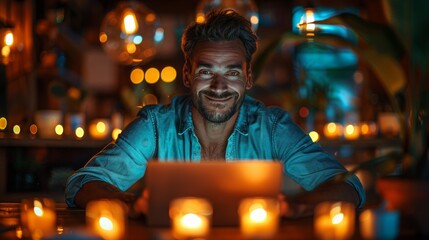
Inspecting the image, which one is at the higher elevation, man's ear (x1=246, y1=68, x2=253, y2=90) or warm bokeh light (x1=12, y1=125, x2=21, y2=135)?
warm bokeh light (x1=12, y1=125, x2=21, y2=135)

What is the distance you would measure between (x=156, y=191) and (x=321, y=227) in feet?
1.08

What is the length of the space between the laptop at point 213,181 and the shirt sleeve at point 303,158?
0.56 meters

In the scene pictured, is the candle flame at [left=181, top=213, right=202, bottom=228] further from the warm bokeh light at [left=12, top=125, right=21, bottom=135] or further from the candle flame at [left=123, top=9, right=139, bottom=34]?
the warm bokeh light at [left=12, top=125, right=21, bottom=135]

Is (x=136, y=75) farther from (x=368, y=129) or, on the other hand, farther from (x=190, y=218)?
(x=190, y=218)

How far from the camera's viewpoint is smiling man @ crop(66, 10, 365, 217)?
6.99 feet

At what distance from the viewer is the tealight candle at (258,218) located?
1.37 m

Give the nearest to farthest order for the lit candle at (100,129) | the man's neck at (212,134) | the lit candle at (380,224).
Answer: the lit candle at (380,224) → the man's neck at (212,134) → the lit candle at (100,129)

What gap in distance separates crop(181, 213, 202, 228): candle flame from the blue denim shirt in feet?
2.64

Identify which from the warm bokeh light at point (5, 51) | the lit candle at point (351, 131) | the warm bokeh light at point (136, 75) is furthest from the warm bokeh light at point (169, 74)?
the warm bokeh light at point (5, 51)

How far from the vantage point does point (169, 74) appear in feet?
21.5

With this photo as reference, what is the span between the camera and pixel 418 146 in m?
2.07

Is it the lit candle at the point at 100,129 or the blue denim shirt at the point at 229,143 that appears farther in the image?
the lit candle at the point at 100,129

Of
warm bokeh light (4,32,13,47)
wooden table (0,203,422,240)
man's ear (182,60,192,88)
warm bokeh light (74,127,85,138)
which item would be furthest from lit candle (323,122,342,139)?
wooden table (0,203,422,240)

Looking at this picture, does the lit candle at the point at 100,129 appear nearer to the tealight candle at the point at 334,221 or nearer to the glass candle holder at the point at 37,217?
the glass candle holder at the point at 37,217
